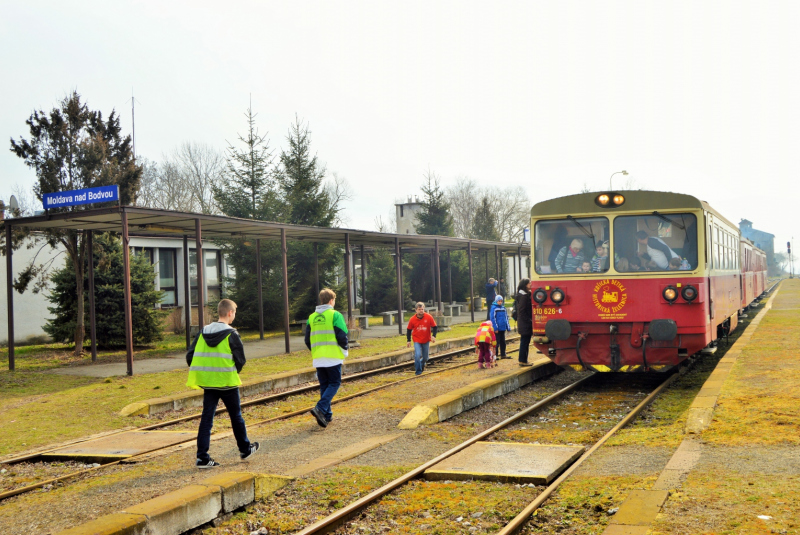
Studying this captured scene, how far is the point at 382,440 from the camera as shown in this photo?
324 inches

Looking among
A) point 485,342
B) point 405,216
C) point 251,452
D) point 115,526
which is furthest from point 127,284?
point 405,216

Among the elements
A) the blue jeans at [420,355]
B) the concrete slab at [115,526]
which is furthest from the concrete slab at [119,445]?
the blue jeans at [420,355]

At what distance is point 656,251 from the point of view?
11.3m

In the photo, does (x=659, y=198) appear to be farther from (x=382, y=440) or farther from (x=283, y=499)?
(x=283, y=499)

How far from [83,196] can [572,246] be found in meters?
9.99

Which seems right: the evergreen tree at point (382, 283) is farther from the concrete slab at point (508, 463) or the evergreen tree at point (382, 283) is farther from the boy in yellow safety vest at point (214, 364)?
the boy in yellow safety vest at point (214, 364)

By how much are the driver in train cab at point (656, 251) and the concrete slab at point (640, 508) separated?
6211 mm

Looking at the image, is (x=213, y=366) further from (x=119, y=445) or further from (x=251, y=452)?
(x=119, y=445)

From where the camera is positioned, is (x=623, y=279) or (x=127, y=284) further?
(x=127, y=284)

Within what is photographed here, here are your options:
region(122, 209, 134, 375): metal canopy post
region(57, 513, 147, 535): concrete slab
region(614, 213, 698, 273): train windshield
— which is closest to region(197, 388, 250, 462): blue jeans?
region(57, 513, 147, 535): concrete slab

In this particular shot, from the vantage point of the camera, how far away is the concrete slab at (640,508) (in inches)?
195

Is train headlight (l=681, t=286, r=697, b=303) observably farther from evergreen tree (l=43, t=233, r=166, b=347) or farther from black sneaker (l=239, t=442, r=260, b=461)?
evergreen tree (l=43, t=233, r=166, b=347)

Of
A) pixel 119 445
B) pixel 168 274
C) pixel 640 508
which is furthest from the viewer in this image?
pixel 168 274

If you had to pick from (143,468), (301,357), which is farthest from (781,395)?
(301,357)
